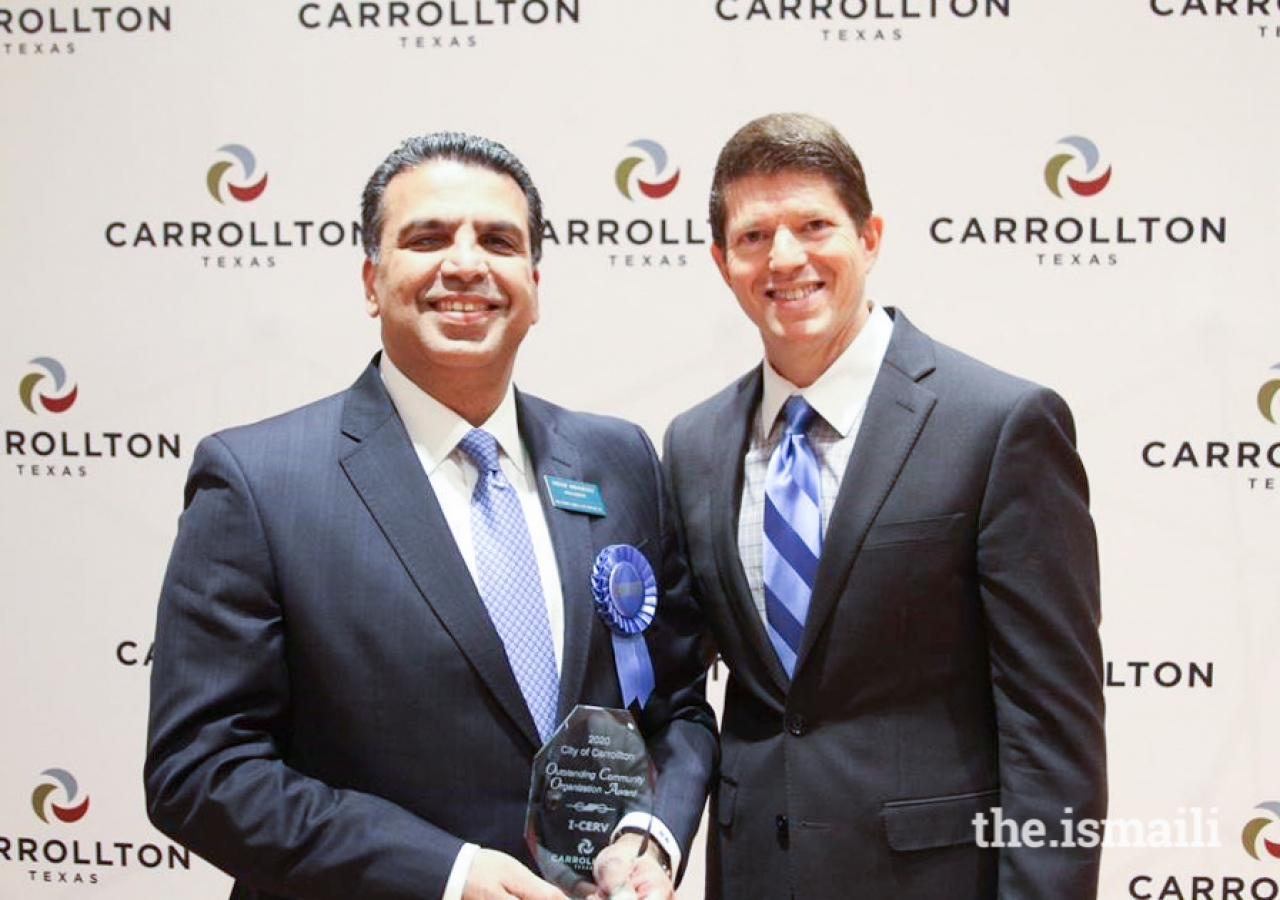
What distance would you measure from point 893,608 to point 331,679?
85cm

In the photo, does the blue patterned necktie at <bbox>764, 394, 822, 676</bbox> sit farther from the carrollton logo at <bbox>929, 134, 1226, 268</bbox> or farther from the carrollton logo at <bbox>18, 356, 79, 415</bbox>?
the carrollton logo at <bbox>18, 356, 79, 415</bbox>

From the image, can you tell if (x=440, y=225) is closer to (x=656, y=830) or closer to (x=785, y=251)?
(x=785, y=251)

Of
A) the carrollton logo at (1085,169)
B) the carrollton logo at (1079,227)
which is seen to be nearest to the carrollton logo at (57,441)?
the carrollton logo at (1079,227)

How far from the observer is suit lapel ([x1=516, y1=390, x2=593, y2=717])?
1.73 meters

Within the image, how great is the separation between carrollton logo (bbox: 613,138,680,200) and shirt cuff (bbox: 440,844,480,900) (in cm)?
193

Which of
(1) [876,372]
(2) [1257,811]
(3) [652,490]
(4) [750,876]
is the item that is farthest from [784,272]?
(2) [1257,811]

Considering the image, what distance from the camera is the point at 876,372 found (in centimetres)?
198

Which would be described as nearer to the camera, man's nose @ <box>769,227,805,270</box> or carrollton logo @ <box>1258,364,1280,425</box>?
man's nose @ <box>769,227,805,270</box>

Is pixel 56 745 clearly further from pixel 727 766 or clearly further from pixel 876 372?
pixel 876 372

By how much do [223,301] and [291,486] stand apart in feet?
5.65

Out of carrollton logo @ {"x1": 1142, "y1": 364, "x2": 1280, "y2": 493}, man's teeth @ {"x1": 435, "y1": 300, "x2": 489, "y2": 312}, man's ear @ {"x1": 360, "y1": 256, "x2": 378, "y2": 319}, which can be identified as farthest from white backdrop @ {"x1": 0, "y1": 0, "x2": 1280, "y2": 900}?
man's teeth @ {"x1": 435, "y1": 300, "x2": 489, "y2": 312}

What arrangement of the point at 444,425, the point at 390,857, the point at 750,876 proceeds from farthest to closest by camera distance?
the point at 750,876 < the point at 444,425 < the point at 390,857

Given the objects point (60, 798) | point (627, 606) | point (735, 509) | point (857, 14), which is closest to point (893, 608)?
point (735, 509)

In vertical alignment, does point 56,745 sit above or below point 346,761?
below
